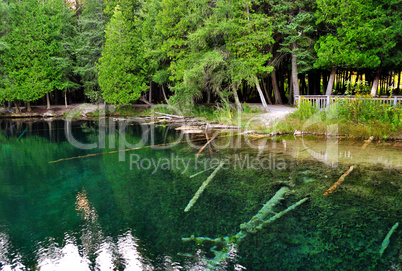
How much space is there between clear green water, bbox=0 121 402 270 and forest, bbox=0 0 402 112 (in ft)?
30.2

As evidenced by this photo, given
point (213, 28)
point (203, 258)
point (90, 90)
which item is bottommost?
point (203, 258)

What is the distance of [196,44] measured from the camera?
19.2 m

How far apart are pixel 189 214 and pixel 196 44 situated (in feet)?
48.7

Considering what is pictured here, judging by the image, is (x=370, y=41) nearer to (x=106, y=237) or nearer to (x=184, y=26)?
(x=184, y=26)

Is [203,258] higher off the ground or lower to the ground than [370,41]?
lower

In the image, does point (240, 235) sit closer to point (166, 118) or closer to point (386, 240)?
point (386, 240)

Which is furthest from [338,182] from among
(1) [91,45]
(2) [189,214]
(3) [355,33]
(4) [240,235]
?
(1) [91,45]

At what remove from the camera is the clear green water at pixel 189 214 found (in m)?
4.77

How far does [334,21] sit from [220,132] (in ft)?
30.6

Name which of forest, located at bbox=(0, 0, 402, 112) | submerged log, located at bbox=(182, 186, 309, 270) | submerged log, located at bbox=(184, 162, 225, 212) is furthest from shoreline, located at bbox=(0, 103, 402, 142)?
submerged log, located at bbox=(182, 186, 309, 270)

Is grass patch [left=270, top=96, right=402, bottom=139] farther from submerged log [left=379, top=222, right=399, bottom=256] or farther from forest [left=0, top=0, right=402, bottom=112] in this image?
submerged log [left=379, top=222, right=399, bottom=256]

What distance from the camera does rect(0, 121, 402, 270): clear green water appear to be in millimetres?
4770

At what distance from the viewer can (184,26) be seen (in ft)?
67.4

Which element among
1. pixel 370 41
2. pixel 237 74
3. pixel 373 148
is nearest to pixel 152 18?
pixel 237 74
